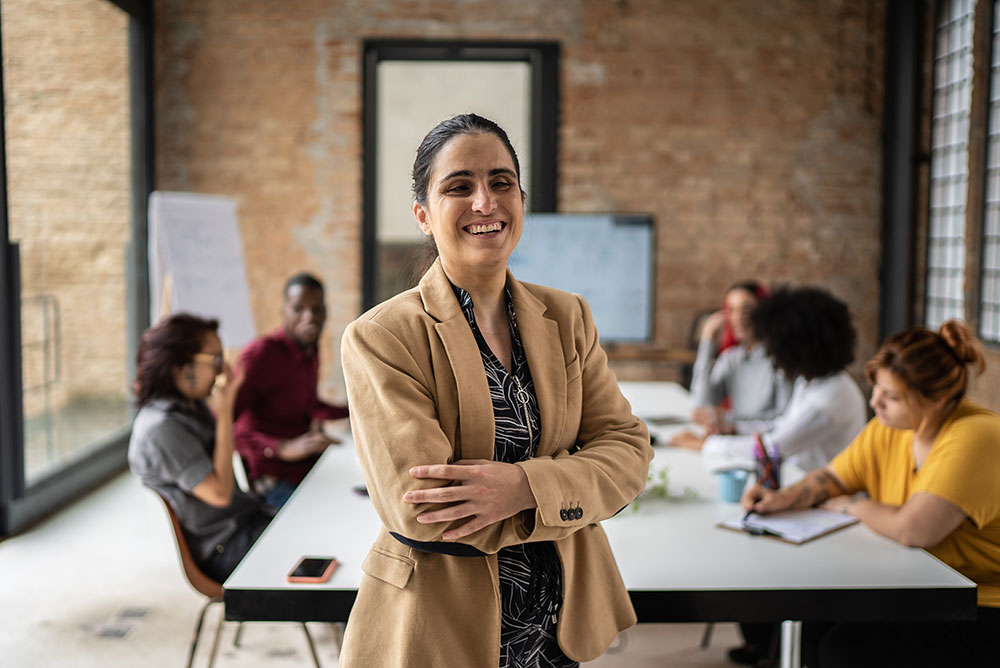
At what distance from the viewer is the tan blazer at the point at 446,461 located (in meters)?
1.32

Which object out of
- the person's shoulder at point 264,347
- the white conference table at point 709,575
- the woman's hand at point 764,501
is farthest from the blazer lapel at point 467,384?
the person's shoulder at point 264,347

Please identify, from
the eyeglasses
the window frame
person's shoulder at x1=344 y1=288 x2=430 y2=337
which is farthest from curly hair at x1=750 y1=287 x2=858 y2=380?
the window frame

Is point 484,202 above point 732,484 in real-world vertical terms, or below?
above

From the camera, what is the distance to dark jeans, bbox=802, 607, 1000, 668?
196cm

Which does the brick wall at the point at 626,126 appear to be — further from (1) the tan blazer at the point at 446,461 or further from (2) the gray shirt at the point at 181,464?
(1) the tan blazer at the point at 446,461

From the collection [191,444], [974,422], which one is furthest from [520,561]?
[191,444]

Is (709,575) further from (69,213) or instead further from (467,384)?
(69,213)

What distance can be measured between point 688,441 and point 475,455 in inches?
77.5

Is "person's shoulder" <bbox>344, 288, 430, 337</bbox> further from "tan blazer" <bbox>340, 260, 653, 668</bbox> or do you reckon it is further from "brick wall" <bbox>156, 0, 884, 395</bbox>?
"brick wall" <bbox>156, 0, 884, 395</bbox>

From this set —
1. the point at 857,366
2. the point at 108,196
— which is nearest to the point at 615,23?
the point at 857,366

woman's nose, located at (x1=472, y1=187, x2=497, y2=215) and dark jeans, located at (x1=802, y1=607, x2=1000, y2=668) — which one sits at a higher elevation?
woman's nose, located at (x1=472, y1=187, x2=497, y2=215)

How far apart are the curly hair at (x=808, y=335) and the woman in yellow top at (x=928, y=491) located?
66 cm

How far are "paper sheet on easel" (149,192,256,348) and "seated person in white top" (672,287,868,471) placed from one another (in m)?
2.62

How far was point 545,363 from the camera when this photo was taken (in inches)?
56.4
